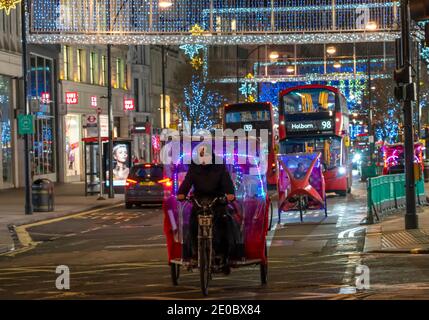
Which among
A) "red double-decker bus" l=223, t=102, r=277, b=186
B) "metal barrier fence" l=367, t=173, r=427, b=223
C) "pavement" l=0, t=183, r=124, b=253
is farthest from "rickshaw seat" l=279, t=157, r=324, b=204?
"red double-decker bus" l=223, t=102, r=277, b=186

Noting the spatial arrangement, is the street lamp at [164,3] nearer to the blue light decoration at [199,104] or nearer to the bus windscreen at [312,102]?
the bus windscreen at [312,102]

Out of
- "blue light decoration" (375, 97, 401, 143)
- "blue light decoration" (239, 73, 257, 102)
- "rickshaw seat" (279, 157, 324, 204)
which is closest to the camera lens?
"rickshaw seat" (279, 157, 324, 204)

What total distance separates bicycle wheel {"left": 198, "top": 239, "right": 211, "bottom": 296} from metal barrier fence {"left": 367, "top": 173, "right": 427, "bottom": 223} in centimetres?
1157

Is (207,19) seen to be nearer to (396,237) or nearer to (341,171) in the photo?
(341,171)

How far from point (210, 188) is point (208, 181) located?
0.10 m

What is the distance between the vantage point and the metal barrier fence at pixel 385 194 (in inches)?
893

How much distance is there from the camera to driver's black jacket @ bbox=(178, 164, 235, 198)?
11.8m

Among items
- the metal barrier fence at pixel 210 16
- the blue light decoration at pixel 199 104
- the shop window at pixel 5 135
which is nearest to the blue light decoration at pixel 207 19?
the metal barrier fence at pixel 210 16

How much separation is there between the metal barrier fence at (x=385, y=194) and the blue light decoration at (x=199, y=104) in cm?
4290

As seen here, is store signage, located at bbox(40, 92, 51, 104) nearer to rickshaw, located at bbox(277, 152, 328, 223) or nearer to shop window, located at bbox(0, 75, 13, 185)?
shop window, located at bbox(0, 75, 13, 185)

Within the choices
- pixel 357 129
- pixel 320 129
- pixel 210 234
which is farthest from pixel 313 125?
pixel 357 129

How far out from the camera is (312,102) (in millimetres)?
36625

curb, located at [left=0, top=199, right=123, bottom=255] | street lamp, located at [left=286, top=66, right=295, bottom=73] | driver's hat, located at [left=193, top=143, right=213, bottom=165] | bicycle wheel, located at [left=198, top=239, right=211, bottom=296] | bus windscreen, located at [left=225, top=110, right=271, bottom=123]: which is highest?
street lamp, located at [left=286, top=66, right=295, bottom=73]
